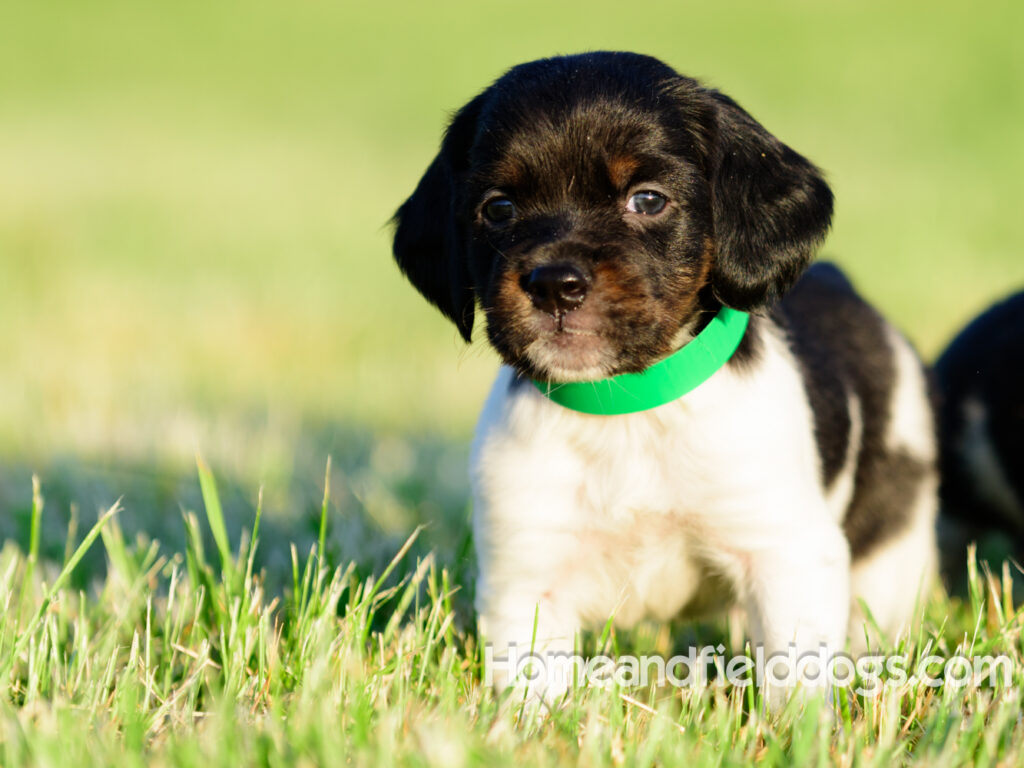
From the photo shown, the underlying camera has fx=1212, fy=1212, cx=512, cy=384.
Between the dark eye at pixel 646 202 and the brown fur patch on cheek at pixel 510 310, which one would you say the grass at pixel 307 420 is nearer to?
the brown fur patch on cheek at pixel 510 310

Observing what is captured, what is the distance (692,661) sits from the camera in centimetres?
384

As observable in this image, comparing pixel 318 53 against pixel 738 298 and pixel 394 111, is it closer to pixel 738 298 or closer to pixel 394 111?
pixel 394 111

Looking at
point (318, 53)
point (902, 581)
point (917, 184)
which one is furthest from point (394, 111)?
point (902, 581)

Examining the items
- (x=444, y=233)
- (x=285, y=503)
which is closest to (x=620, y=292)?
(x=444, y=233)

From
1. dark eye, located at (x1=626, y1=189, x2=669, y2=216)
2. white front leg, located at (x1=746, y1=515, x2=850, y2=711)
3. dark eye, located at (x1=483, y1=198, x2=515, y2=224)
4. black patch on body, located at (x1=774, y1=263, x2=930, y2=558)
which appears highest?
dark eye, located at (x1=626, y1=189, x2=669, y2=216)

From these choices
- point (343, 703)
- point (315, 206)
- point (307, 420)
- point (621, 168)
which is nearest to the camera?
point (343, 703)

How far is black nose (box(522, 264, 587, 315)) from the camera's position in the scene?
121 inches

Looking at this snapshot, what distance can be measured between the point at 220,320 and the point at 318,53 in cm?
2389

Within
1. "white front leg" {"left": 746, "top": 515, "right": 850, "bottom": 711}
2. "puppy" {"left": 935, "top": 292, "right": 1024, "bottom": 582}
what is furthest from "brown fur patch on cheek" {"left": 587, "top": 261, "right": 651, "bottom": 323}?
"puppy" {"left": 935, "top": 292, "right": 1024, "bottom": 582}

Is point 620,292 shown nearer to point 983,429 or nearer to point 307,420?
point 983,429

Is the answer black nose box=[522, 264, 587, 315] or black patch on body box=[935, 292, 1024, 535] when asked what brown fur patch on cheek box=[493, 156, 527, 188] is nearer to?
black nose box=[522, 264, 587, 315]

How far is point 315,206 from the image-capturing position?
1476 centimetres

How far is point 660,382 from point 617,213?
50cm

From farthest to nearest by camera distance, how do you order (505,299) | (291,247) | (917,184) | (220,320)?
1. (917,184)
2. (291,247)
3. (220,320)
4. (505,299)
